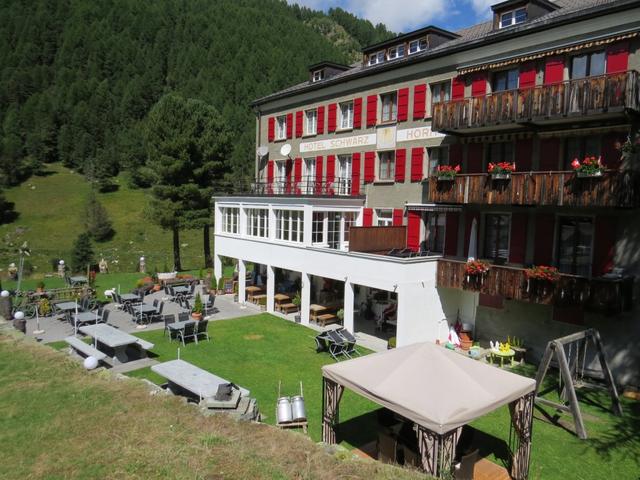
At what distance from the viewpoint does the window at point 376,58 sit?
886 inches

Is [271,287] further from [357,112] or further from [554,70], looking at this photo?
[554,70]

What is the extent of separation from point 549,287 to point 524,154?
4.70 meters

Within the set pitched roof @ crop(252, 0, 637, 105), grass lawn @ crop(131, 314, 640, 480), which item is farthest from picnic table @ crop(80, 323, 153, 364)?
pitched roof @ crop(252, 0, 637, 105)

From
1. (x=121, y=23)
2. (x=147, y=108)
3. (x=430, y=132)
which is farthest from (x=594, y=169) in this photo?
(x=121, y=23)

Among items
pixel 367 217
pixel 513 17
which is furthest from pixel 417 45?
pixel 367 217

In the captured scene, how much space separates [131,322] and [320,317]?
7.95 m

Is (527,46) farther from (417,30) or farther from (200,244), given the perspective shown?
(200,244)

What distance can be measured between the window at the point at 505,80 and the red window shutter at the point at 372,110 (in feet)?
18.6

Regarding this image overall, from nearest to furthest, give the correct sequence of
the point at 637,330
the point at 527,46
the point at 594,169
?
1. the point at 594,169
2. the point at 637,330
3. the point at 527,46

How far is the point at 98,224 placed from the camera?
2119 inches

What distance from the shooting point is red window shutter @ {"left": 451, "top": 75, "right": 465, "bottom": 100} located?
17625mm

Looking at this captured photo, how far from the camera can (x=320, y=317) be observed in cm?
2009

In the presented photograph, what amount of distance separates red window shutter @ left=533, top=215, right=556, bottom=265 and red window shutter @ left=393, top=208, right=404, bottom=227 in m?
6.05

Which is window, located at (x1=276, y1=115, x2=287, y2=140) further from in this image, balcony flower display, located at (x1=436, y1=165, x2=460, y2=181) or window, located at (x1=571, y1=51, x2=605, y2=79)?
window, located at (x1=571, y1=51, x2=605, y2=79)
